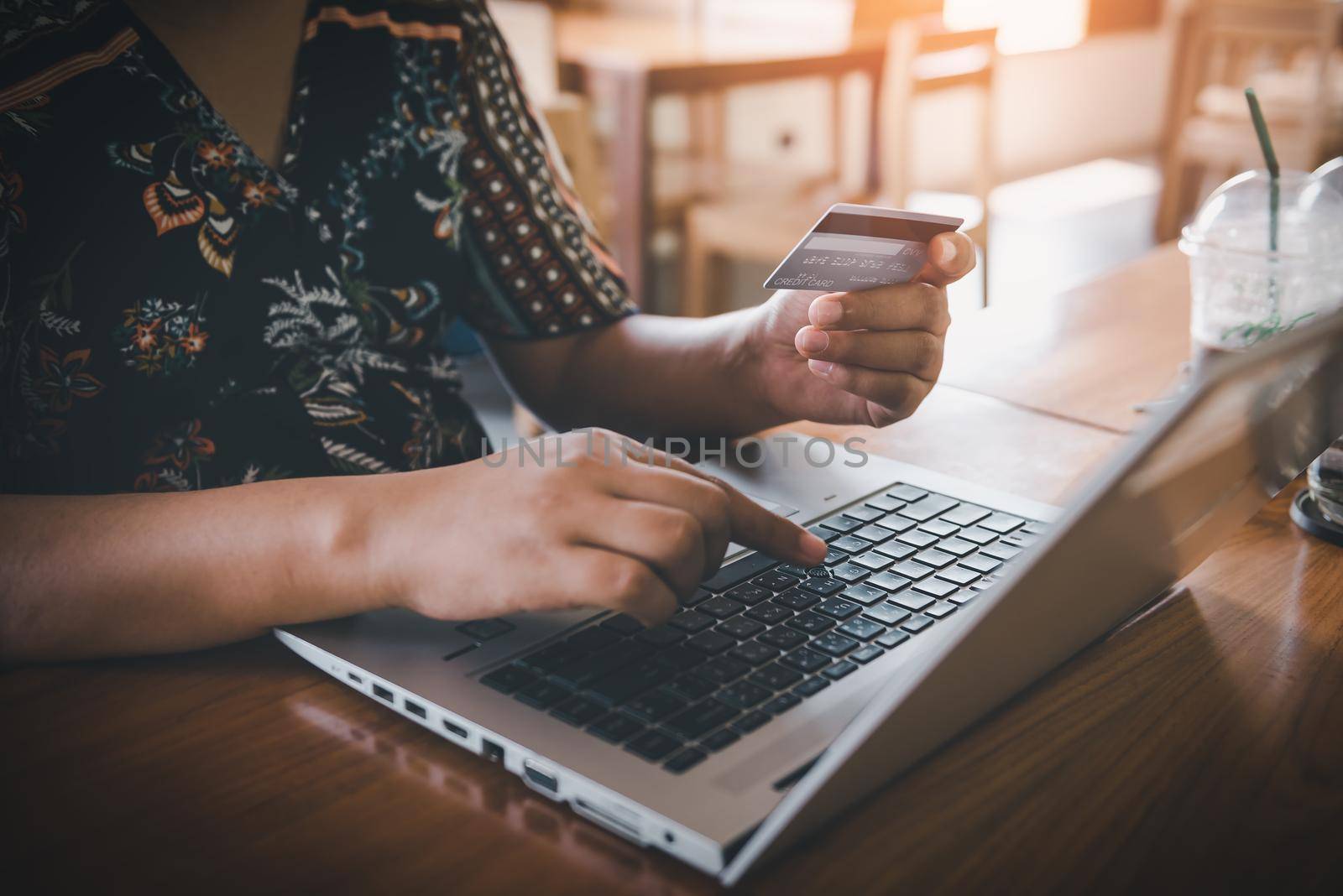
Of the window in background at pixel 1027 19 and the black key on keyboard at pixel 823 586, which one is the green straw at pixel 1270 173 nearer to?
the black key on keyboard at pixel 823 586

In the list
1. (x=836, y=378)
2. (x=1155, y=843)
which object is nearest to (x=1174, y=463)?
(x=1155, y=843)

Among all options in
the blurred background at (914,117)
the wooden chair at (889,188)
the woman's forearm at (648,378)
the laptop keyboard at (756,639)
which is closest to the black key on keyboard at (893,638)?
the laptop keyboard at (756,639)

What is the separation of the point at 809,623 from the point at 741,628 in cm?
3

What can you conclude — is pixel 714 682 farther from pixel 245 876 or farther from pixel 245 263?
pixel 245 263

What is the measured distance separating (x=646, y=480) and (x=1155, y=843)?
25 centimetres

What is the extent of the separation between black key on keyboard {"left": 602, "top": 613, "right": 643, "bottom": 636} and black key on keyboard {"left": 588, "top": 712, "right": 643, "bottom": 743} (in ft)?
0.22

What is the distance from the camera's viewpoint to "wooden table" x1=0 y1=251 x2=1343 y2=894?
1.29 feet

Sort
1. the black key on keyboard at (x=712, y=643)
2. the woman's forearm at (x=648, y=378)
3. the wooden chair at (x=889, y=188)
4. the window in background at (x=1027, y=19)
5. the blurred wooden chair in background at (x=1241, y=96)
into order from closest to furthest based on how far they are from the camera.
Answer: the black key on keyboard at (x=712, y=643) < the woman's forearm at (x=648, y=378) < the wooden chair at (x=889, y=188) < the blurred wooden chair in background at (x=1241, y=96) < the window in background at (x=1027, y=19)

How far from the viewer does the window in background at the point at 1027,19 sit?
5.23 metres

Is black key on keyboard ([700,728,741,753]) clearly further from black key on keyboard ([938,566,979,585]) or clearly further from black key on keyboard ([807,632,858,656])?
black key on keyboard ([938,566,979,585])

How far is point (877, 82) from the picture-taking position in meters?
3.27

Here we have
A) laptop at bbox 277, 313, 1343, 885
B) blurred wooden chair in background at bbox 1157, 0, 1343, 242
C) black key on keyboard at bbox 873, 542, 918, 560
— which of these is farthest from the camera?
blurred wooden chair in background at bbox 1157, 0, 1343, 242

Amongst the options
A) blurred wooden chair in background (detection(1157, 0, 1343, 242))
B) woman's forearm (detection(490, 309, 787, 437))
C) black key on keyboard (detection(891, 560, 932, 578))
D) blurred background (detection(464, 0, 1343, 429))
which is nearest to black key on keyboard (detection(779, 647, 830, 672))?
black key on keyboard (detection(891, 560, 932, 578))

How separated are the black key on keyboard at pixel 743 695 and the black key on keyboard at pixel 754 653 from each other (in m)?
0.02
